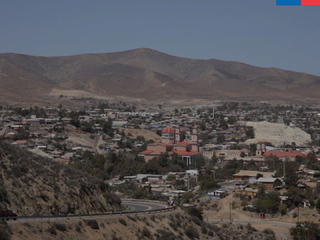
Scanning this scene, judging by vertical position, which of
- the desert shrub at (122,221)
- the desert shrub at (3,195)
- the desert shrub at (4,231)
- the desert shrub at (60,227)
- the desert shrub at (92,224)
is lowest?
the desert shrub at (122,221)

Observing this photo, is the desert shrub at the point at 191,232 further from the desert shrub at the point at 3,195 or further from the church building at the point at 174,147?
the church building at the point at 174,147

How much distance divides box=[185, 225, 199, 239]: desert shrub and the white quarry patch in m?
92.2

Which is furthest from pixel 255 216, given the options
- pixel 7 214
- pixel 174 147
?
pixel 174 147

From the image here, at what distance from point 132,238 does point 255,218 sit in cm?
2351

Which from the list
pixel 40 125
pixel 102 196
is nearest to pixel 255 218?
pixel 102 196

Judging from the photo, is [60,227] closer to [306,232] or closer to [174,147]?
[306,232]

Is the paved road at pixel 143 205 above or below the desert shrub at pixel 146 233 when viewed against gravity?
below

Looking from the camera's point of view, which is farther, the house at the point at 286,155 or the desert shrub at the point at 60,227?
the house at the point at 286,155

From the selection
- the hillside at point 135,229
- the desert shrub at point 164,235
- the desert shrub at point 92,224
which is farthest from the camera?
the desert shrub at point 164,235

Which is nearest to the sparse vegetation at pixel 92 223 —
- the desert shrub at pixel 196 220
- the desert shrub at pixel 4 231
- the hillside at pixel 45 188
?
the hillside at pixel 45 188

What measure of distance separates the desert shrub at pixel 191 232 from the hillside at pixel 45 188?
3928mm

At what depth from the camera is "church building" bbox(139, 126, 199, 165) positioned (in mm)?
91613

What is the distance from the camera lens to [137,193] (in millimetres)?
56375

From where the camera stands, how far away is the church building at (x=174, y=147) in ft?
301
